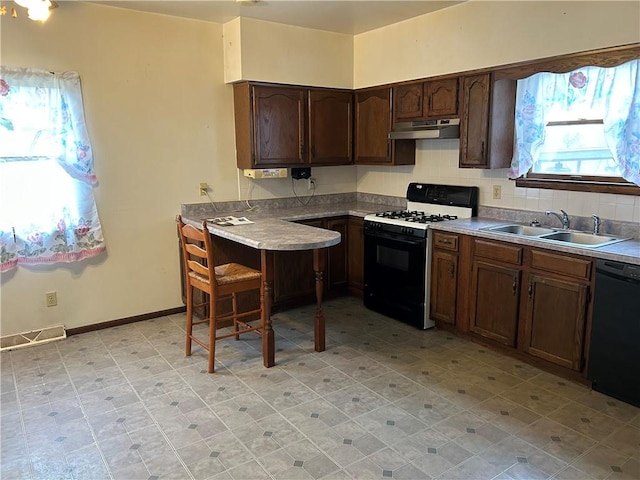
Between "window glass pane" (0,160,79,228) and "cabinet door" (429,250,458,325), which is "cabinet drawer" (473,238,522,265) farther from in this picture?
"window glass pane" (0,160,79,228)

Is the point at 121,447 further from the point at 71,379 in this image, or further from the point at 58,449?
the point at 71,379

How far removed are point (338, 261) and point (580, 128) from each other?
2.38m

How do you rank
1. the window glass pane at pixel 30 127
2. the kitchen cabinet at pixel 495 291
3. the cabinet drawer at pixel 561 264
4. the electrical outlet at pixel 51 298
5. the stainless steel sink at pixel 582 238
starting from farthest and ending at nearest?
the electrical outlet at pixel 51 298, the window glass pane at pixel 30 127, the kitchen cabinet at pixel 495 291, the stainless steel sink at pixel 582 238, the cabinet drawer at pixel 561 264

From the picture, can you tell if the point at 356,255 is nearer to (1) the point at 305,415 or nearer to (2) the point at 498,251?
(2) the point at 498,251

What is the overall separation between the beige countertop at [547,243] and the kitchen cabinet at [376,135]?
→ 3.28 ft

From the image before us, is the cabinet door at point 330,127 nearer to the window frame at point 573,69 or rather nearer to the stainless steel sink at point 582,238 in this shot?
the window frame at point 573,69

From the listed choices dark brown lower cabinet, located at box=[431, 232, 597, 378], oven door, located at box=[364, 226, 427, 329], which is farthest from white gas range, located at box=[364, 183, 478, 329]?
dark brown lower cabinet, located at box=[431, 232, 597, 378]

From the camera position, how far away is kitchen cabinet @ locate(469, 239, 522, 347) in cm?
342

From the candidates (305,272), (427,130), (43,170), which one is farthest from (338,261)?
(43,170)

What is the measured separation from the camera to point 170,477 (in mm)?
2291

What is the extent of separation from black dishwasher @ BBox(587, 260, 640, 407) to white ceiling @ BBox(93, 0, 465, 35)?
2.42m

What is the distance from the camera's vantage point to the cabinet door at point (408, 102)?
4359 mm

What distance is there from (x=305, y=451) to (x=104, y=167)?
2835 mm

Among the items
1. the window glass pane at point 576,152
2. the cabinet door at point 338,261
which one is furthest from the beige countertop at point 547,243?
the cabinet door at point 338,261
